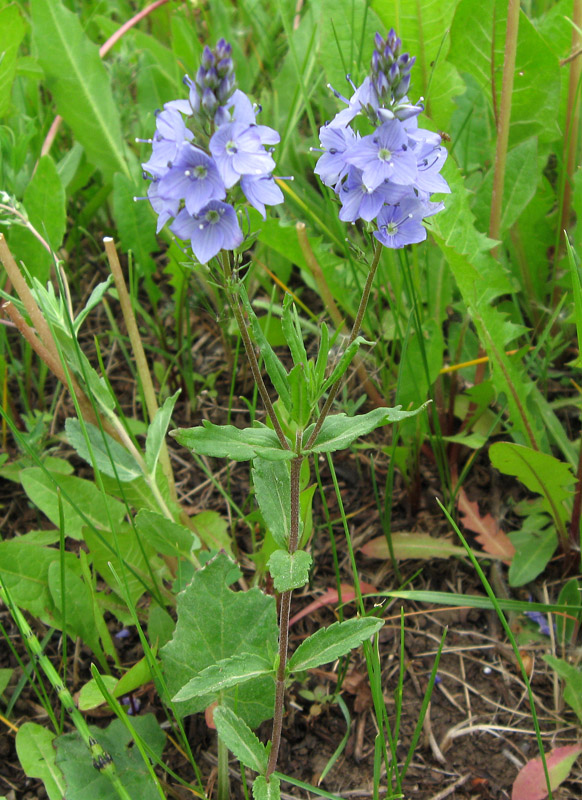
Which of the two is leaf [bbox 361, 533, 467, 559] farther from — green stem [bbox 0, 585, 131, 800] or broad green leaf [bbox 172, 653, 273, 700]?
green stem [bbox 0, 585, 131, 800]

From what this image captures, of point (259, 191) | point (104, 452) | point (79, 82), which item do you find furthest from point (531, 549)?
point (79, 82)

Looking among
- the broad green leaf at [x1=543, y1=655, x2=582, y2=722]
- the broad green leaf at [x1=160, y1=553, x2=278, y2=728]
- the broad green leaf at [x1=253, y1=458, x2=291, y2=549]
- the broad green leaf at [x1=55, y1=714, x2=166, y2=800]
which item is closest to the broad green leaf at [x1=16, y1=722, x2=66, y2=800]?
the broad green leaf at [x1=55, y1=714, x2=166, y2=800]

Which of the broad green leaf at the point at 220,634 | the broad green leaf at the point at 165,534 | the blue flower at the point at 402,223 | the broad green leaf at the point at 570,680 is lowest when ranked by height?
the broad green leaf at the point at 570,680

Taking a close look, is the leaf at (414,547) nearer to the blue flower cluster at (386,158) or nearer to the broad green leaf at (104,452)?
the broad green leaf at (104,452)

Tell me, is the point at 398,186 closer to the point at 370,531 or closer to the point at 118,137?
the point at 370,531

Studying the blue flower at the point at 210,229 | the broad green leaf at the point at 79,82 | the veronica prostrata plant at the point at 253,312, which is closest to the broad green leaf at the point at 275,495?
the veronica prostrata plant at the point at 253,312

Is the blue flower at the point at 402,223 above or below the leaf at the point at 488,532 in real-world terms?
above
